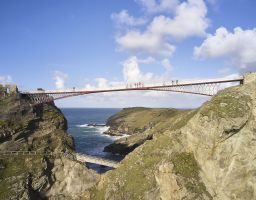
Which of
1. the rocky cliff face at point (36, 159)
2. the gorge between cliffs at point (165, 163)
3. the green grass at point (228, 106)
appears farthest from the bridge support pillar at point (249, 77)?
the rocky cliff face at point (36, 159)

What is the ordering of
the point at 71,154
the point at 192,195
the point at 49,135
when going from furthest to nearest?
1. the point at 49,135
2. the point at 71,154
3. the point at 192,195

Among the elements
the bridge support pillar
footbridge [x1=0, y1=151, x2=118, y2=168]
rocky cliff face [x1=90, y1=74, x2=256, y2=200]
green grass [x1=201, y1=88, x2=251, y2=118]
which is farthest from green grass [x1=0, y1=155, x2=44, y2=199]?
the bridge support pillar

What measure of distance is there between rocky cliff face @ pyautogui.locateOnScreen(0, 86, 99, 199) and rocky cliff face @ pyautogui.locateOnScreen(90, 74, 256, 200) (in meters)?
9.54

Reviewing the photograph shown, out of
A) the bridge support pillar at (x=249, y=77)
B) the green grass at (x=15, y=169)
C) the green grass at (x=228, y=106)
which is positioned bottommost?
the green grass at (x=15, y=169)

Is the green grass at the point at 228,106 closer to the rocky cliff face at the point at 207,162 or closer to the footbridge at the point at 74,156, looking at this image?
the rocky cliff face at the point at 207,162

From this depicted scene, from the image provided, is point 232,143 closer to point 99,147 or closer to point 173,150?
point 173,150

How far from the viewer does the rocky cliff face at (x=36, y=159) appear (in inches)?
2438

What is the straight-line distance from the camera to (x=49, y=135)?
256ft

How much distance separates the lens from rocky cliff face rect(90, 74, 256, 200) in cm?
5178

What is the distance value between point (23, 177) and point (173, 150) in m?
27.6

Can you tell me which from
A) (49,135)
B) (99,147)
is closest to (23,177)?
(49,135)

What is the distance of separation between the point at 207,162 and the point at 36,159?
3339cm

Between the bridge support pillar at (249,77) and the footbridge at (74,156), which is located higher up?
the bridge support pillar at (249,77)

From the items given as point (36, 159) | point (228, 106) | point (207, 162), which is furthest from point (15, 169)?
point (228, 106)
